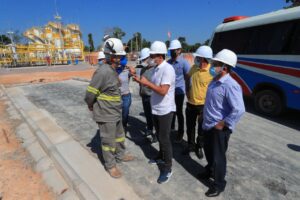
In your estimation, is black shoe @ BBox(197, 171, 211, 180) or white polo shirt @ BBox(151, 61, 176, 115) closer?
white polo shirt @ BBox(151, 61, 176, 115)

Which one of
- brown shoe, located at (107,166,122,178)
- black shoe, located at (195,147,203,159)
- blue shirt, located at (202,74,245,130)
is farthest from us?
black shoe, located at (195,147,203,159)

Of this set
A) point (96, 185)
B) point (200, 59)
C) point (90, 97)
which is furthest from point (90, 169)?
point (200, 59)

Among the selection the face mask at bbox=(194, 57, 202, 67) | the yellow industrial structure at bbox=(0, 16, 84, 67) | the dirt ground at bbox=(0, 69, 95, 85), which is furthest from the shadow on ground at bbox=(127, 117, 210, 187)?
the yellow industrial structure at bbox=(0, 16, 84, 67)

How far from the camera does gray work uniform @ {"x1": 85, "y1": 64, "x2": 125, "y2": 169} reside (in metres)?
2.79

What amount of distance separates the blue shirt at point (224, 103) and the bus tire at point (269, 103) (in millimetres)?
3985

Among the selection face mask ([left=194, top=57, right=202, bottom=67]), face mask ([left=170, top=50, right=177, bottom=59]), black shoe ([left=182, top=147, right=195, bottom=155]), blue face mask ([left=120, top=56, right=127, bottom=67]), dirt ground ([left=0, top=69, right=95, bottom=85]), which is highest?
face mask ([left=170, top=50, right=177, bottom=59])

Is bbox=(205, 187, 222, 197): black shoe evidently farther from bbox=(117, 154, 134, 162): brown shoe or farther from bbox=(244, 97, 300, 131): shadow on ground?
bbox=(244, 97, 300, 131): shadow on ground

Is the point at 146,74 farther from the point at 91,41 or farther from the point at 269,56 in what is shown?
the point at 91,41

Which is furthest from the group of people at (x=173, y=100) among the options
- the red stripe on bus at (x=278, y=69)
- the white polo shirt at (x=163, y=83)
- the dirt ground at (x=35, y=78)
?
the dirt ground at (x=35, y=78)

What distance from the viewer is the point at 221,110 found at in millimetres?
2463

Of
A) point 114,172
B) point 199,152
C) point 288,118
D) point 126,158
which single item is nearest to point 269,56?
point 288,118

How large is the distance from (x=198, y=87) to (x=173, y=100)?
2.15ft

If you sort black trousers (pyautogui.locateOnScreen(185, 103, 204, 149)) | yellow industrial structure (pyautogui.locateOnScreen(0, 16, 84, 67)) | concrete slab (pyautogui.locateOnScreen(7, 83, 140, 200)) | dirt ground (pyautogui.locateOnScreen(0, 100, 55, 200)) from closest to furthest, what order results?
1. concrete slab (pyautogui.locateOnScreen(7, 83, 140, 200))
2. dirt ground (pyautogui.locateOnScreen(0, 100, 55, 200))
3. black trousers (pyautogui.locateOnScreen(185, 103, 204, 149))
4. yellow industrial structure (pyautogui.locateOnScreen(0, 16, 84, 67))

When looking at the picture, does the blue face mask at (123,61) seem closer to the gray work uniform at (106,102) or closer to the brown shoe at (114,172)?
the gray work uniform at (106,102)
